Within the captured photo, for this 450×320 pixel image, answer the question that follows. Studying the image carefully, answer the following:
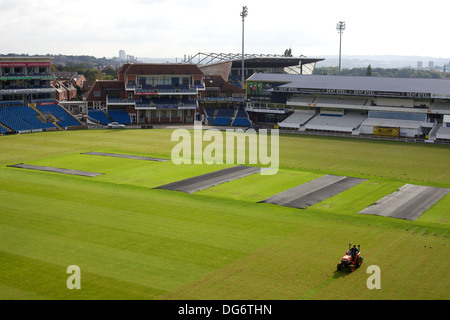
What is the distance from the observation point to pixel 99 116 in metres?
91.1

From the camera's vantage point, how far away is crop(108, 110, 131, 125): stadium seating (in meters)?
91.4

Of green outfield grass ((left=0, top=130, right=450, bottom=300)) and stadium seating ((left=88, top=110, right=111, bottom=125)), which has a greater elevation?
stadium seating ((left=88, top=110, right=111, bottom=125))

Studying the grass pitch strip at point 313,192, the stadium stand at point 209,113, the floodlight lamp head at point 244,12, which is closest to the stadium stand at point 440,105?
the grass pitch strip at point 313,192

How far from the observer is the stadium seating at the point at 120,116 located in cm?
9144

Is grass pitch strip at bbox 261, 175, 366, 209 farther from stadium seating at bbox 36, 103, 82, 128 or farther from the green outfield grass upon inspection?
stadium seating at bbox 36, 103, 82, 128

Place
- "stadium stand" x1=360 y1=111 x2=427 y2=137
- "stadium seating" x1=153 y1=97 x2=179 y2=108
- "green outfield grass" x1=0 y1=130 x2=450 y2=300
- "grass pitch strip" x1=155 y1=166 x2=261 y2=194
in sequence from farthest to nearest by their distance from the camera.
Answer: "stadium seating" x1=153 y1=97 x2=179 y2=108 → "stadium stand" x1=360 y1=111 x2=427 y2=137 → "grass pitch strip" x1=155 y1=166 x2=261 y2=194 → "green outfield grass" x1=0 y1=130 x2=450 y2=300

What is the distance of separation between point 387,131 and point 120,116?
4529cm

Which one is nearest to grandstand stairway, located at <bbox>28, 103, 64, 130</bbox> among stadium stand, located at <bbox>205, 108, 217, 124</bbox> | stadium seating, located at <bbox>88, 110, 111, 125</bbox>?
stadium seating, located at <bbox>88, 110, 111, 125</bbox>

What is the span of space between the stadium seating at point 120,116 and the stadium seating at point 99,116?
122 cm

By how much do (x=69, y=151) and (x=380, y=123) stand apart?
45.5m

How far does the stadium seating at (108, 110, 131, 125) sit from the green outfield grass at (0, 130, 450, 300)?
40024mm

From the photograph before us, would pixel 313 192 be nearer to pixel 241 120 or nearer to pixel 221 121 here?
pixel 241 120

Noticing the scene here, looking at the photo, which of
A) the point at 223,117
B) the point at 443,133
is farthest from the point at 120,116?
the point at 443,133
